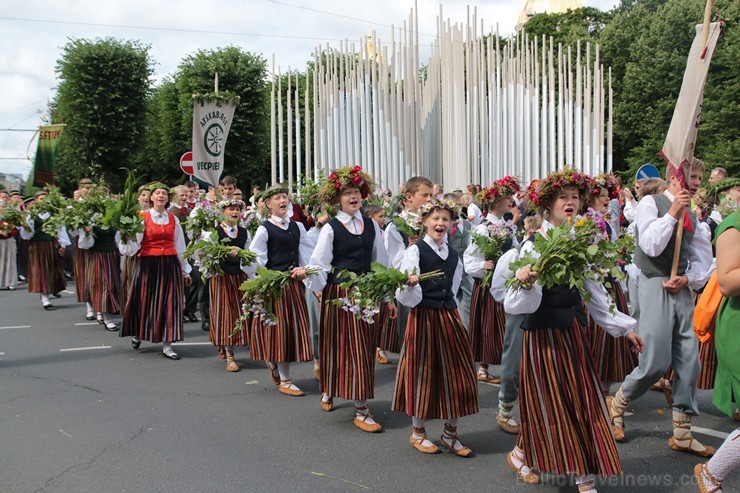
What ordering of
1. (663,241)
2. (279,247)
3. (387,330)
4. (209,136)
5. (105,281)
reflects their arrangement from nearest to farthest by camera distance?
1. (663,241)
2. (279,247)
3. (387,330)
4. (105,281)
5. (209,136)

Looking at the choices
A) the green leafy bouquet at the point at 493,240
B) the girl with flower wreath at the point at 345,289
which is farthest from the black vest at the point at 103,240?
the green leafy bouquet at the point at 493,240

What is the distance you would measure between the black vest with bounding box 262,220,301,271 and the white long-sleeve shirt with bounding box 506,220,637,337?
3297 millimetres

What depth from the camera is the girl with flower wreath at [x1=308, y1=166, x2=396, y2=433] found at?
5945 millimetres

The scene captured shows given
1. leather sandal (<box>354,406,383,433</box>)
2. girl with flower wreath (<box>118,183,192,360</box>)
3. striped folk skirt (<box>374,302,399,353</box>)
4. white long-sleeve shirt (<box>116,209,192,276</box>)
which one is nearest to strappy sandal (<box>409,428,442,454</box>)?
leather sandal (<box>354,406,383,433</box>)

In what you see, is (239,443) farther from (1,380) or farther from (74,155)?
(74,155)

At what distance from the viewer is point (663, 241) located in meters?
4.89

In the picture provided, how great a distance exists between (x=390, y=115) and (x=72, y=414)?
1205 centimetres

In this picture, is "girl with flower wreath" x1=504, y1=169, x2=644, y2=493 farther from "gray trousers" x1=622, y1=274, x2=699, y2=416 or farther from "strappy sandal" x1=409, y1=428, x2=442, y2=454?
"strappy sandal" x1=409, y1=428, x2=442, y2=454

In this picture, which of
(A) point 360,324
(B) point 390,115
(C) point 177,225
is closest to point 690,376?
(A) point 360,324

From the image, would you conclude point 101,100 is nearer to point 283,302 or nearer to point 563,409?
point 283,302

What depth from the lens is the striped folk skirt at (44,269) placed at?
524 inches

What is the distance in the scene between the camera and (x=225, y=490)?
4.46m

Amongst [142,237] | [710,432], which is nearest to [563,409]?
[710,432]

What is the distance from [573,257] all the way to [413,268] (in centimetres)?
141
